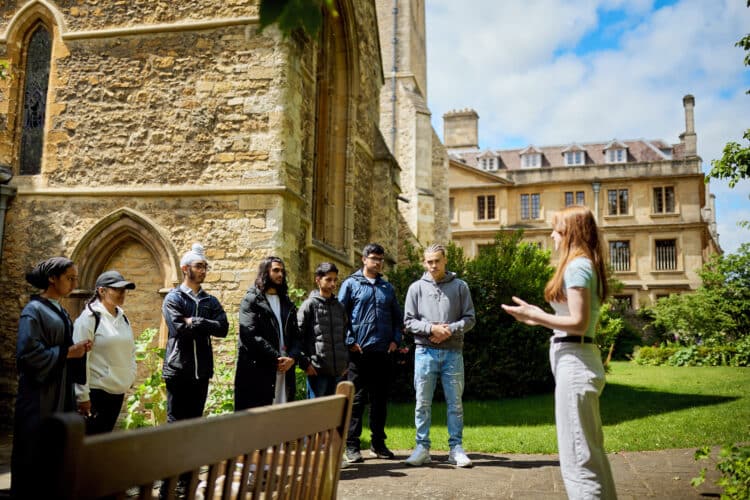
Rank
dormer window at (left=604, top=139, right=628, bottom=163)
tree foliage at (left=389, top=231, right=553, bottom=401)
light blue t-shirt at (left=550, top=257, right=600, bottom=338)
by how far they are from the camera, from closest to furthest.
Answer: light blue t-shirt at (left=550, top=257, right=600, bottom=338), tree foliage at (left=389, top=231, right=553, bottom=401), dormer window at (left=604, top=139, right=628, bottom=163)

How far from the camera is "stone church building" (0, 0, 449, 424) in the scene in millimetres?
8977

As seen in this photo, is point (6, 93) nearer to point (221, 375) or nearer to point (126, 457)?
point (221, 375)

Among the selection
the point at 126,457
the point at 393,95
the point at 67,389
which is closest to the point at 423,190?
the point at 393,95

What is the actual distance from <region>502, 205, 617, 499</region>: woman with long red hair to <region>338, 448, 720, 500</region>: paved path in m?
1.83

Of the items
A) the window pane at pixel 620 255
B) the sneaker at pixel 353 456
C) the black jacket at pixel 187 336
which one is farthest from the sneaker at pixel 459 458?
the window pane at pixel 620 255

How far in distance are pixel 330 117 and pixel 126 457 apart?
11.6 metres

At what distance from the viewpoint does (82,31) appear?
9688mm

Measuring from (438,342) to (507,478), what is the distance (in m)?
1.38

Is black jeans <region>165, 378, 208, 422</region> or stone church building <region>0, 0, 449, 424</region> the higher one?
stone church building <region>0, 0, 449, 424</region>

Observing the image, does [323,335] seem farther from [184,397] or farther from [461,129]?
[461,129]

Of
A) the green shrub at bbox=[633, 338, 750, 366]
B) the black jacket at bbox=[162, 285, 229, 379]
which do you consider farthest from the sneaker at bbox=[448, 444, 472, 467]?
the green shrub at bbox=[633, 338, 750, 366]

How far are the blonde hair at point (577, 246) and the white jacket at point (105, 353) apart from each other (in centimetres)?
360

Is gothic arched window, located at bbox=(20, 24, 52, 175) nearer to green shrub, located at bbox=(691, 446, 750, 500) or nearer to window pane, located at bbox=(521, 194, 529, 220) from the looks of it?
green shrub, located at bbox=(691, 446, 750, 500)

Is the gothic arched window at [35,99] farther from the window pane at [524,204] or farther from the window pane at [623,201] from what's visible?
the window pane at [623,201]
